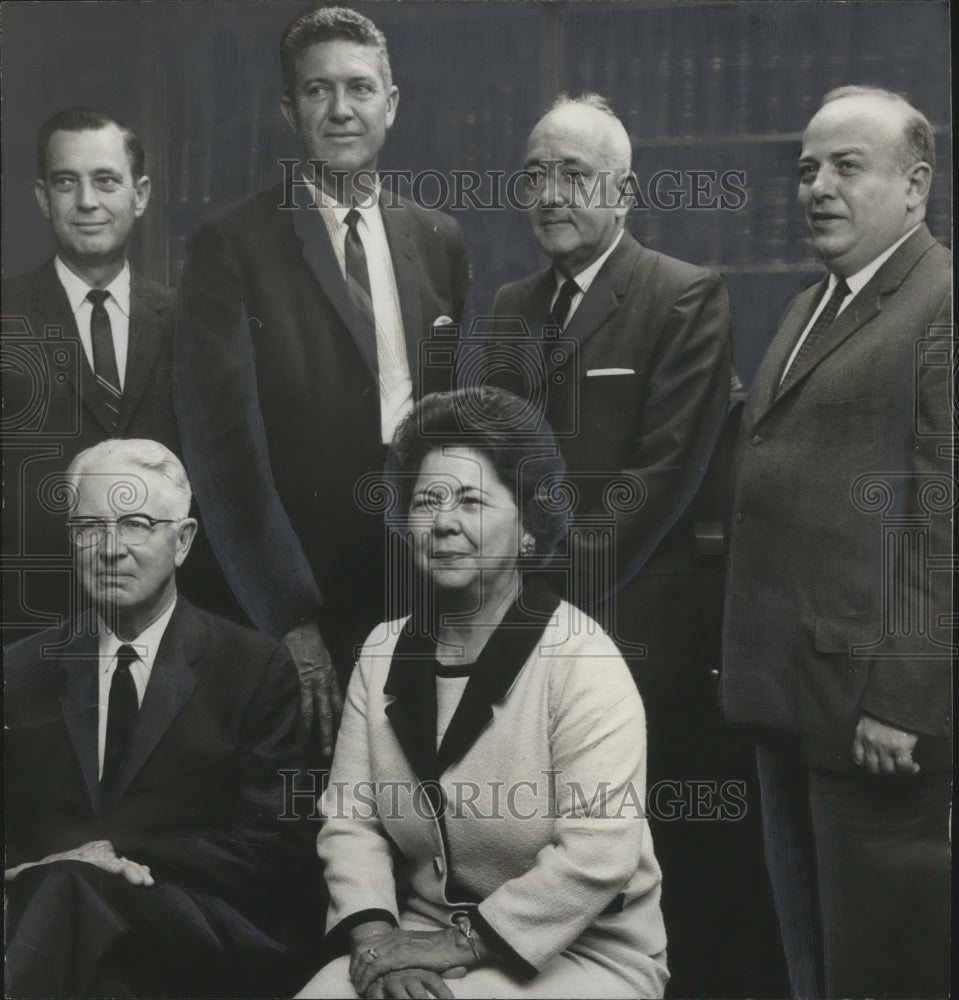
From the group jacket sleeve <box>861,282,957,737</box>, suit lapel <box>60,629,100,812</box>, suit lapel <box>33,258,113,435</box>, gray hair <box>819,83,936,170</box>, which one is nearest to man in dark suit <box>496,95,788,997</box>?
jacket sleeve <box>861,282,957,737</box>

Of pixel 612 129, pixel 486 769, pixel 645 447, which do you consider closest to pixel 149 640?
pixel 486 769

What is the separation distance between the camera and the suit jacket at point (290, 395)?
186 inches

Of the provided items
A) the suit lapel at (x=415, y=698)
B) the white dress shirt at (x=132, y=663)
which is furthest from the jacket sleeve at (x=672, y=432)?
the white dress shirt at (x=132, y=663)

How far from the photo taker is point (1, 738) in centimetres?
486

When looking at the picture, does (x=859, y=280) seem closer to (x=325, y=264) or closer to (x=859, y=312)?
(x=859, y=312)

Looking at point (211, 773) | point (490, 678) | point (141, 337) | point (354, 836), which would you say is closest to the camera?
point (490, 678)

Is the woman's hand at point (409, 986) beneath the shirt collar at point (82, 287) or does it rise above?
beneath

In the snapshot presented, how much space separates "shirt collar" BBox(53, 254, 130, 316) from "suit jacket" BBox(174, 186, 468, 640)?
10.0 inches

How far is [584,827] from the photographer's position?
4461 mm

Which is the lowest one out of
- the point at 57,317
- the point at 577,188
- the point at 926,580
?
the point at 926,580

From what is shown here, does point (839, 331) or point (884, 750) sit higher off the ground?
point (839, 331)

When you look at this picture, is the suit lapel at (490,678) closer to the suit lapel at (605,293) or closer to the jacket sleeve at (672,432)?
the jacket sleeve at (672,432)

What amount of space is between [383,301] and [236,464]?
730 millimetres

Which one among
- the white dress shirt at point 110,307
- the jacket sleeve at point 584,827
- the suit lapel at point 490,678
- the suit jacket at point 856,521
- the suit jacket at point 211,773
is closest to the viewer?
the jacket sleeve at point 584,827
